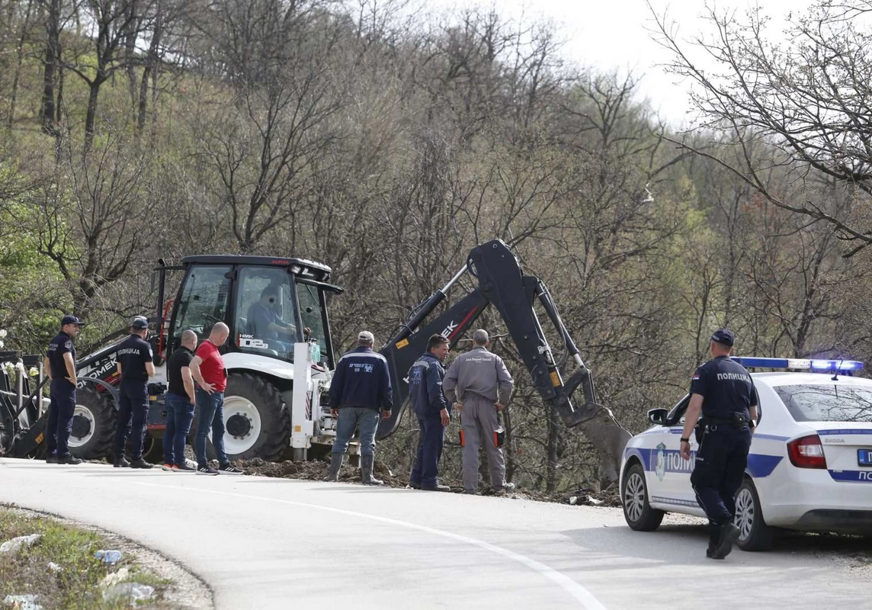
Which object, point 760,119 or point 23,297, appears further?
point 23,297

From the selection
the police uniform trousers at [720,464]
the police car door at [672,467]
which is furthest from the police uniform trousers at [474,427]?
the police uniform trousers at [720,464]

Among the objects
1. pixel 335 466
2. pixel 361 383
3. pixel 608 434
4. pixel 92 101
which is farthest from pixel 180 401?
pixel 92 101

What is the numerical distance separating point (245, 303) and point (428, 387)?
12.6 ft

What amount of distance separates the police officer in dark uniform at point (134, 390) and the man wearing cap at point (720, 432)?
9.23 metres

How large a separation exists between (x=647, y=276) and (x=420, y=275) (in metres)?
5.54

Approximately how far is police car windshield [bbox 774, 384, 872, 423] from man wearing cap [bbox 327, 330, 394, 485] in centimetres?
681

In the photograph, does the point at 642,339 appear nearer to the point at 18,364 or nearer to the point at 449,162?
the point at 449,162

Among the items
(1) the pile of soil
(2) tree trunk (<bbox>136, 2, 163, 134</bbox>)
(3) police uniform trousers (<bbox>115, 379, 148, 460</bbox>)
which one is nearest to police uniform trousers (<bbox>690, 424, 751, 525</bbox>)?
(1) the pile of soil

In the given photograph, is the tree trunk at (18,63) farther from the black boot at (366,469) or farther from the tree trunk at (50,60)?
the black boot at (366,469)

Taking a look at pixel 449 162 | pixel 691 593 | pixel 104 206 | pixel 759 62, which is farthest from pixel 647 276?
pixel 691 593

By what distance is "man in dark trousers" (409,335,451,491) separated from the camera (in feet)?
54.3

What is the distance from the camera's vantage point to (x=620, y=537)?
1162cm

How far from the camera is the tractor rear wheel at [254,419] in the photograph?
60.1 ft

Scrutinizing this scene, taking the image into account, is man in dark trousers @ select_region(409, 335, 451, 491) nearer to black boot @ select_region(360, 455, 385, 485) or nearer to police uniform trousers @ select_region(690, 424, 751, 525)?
black boot @ select_region(360, 455, 385, 485)
